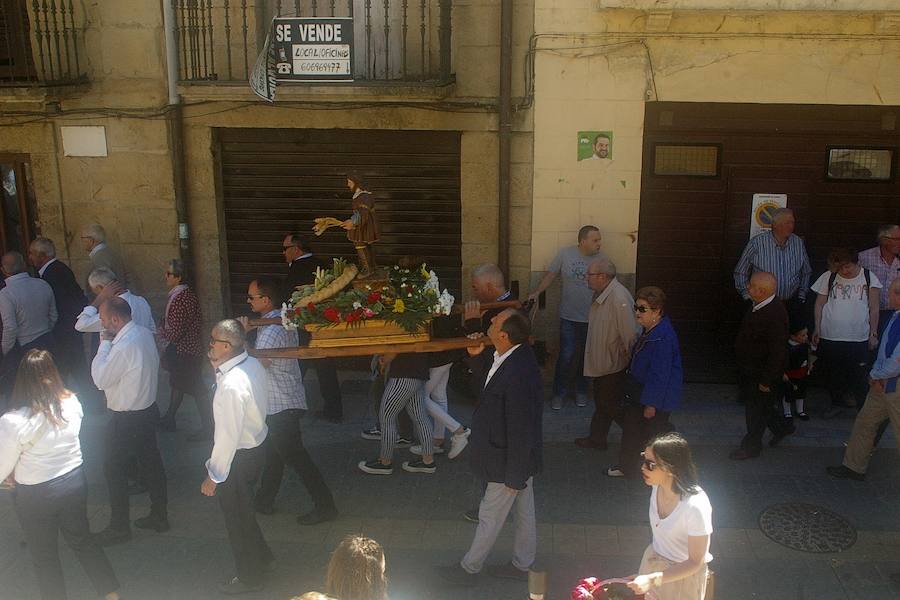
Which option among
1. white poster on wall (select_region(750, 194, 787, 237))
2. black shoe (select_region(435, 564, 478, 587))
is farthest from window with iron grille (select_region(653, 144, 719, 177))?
black shoe (select_region(435, 564, 478, 587))

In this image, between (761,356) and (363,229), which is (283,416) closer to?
(363,229)

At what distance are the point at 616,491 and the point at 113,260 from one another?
18.5 feet

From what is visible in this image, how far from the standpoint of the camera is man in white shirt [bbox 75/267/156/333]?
23.0 feet

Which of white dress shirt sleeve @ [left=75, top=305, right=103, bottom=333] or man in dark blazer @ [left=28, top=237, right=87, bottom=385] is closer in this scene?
white dress shirt sleeve @ [left=75, top=305, right=103, bottom=333]

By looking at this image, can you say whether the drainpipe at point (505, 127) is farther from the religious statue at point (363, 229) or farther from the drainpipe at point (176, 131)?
the drainpipe at point (176, 131)

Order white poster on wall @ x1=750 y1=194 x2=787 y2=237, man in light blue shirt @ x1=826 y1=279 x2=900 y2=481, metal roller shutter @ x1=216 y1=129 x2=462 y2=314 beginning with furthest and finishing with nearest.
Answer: metal roller shutter @ x1=216 y1=129 x2=462 y2=314 → white poster on wall @ x1=750 y1=194 x2=787 y2=237 → man in light blue shirt @ x1=826 y1=279 x2=900 y2=481

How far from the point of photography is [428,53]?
29.6 ft

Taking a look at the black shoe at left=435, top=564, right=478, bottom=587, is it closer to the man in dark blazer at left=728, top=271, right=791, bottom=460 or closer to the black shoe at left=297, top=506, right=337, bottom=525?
the black shoe at left=297, top=506, right=337, bottom=525

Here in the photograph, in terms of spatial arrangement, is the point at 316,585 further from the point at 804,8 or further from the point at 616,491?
the point at 804,8

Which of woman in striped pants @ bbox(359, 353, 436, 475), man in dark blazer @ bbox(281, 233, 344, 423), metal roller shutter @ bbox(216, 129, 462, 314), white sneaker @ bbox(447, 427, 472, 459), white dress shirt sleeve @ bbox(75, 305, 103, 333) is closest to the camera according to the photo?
woman in striped pants @ bbox(359, 353, 436, 475)

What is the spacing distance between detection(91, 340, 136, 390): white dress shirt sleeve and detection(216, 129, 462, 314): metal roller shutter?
369cm

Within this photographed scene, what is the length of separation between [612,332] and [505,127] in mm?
2709

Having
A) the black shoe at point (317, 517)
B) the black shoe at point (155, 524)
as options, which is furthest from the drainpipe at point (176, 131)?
the black shoe at point (317, 517)

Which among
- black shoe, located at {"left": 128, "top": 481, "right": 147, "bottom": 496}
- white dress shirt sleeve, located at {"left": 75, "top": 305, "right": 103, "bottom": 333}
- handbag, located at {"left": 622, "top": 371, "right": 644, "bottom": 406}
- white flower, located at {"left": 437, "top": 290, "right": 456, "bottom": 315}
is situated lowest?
black shoe, located at {"left": 128, "top": 481, "right": 147, "bottom": 496}
